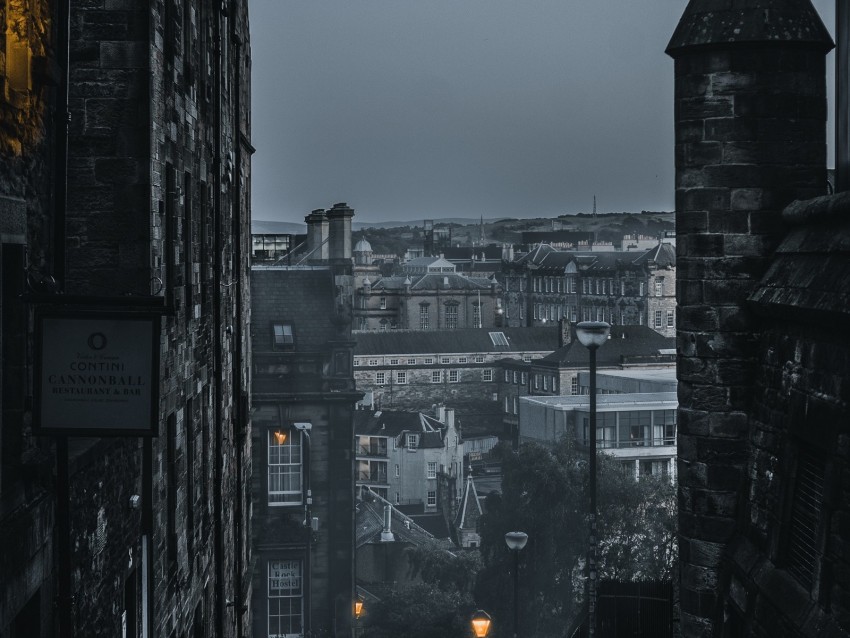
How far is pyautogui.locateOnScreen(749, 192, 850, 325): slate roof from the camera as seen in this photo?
361 inches

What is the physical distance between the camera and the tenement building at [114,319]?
781 cm

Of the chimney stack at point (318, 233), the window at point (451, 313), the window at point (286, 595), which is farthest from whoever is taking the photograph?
the window at point (451, 313)

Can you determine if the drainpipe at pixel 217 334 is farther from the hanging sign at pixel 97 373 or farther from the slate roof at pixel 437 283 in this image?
the slate roof at pixel 437 283

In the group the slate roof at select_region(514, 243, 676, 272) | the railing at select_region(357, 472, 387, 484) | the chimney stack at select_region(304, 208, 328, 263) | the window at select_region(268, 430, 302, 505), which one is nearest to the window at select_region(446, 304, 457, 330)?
the slate roof at select_region(514, 243, 676, 272)

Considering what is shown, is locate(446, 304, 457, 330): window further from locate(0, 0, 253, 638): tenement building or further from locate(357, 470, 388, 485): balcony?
locate(0, 0, 253, 638): tenement building

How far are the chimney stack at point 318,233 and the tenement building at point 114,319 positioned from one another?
26.1 metres

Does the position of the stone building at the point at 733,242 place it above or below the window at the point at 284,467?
above

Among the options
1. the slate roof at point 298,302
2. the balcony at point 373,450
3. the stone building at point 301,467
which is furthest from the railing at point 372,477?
the stone building at point 301,467

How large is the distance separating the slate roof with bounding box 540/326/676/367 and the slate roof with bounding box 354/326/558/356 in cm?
1606

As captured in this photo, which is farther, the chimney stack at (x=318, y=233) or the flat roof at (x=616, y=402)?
the flat roof at (x=616, y=402)

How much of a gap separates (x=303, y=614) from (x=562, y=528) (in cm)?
1905

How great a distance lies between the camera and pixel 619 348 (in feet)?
384

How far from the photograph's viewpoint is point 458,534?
80.2 metres

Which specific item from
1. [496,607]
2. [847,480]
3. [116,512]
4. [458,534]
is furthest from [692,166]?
[458,534]
